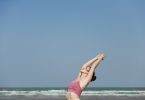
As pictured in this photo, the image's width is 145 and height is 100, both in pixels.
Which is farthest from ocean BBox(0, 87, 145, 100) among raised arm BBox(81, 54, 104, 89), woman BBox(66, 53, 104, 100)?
raised arm BBox(81, 54, 104, 89)

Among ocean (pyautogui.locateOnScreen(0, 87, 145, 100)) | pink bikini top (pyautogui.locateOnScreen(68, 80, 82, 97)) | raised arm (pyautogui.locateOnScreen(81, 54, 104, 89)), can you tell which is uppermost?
raised arm (pyautogui.locateOnScreen(81, 54, 104, 89))

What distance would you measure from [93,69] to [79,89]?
0.37 m

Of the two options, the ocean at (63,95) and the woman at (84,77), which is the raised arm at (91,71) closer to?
the woman at (84,77)

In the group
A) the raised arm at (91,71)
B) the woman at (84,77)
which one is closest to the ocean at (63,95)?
the woman at (84,77)

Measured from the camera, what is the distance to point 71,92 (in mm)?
5660

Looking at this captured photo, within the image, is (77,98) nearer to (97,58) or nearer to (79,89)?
(79,89)

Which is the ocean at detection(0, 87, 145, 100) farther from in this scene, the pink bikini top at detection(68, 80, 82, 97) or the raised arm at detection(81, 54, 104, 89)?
the raised arm at detection(81, 54, 104, 89)

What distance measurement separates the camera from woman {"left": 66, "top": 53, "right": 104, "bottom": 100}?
5464 millimetres

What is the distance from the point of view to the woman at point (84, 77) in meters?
5.46

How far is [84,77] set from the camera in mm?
5555

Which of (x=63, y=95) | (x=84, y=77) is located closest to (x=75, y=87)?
(x=84, y=77)

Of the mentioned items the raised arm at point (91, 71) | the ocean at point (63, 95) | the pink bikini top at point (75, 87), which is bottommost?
the ocean at point (63, 95)

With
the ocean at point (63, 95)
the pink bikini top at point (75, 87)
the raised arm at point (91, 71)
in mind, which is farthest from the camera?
the ocean at point (63, 95)

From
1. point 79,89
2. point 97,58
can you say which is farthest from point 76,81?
point 97,58
